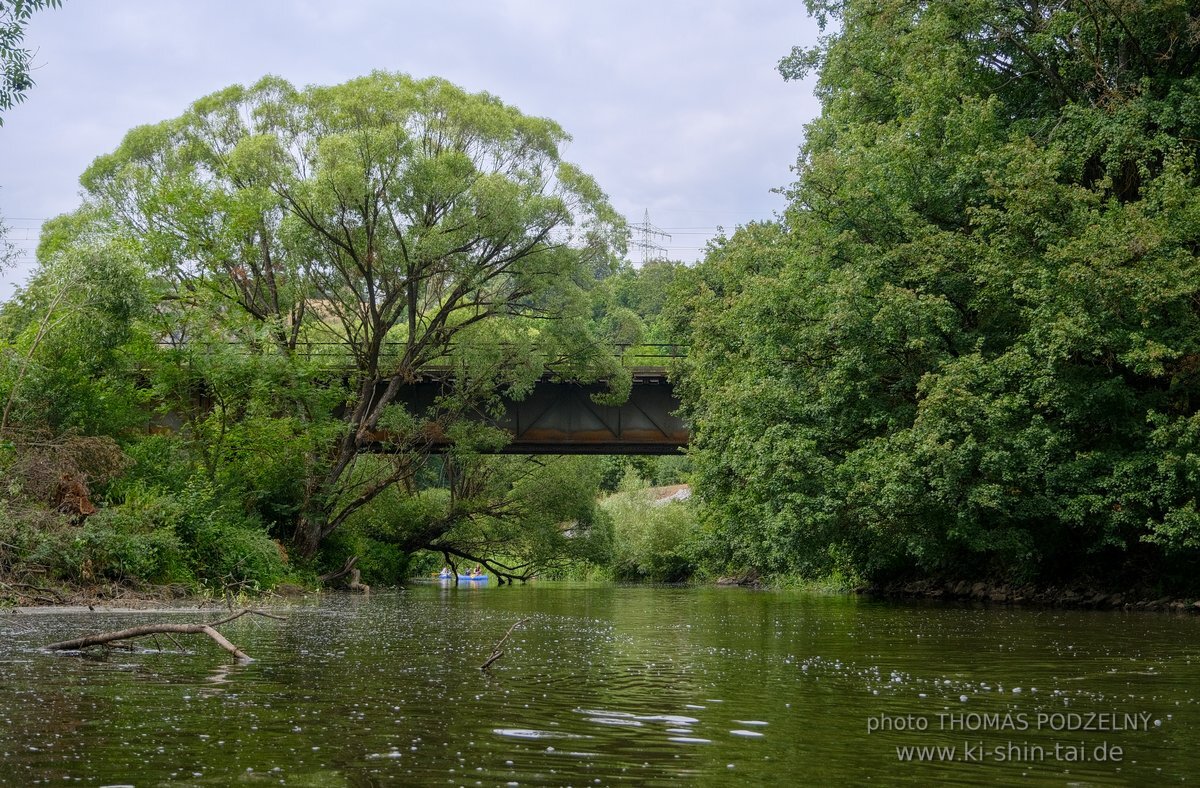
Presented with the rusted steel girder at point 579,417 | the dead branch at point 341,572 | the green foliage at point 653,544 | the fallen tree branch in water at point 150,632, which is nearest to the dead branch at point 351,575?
the dead branch at point 341,572

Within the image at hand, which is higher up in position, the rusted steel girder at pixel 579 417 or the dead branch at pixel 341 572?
the rusted steel girder at pixel 579 417

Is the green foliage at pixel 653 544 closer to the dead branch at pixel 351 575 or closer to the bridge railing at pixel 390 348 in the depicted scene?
the bridge railing at pixel 390 348

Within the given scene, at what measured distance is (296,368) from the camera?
106ft

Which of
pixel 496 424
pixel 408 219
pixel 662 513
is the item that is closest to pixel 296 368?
pixel 408 219

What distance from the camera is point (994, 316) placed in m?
25.4

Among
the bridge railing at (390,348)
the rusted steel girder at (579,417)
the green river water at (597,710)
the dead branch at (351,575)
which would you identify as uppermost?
the bridge railing at (390,348)

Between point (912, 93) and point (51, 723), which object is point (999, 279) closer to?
point (912, 93)

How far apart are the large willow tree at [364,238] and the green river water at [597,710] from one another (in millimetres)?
19538

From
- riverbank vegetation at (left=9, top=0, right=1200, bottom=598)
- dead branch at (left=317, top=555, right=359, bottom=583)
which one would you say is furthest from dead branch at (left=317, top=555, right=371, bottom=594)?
riverbank vegetation at (left=9, top=0, right=1200, bottom=598)

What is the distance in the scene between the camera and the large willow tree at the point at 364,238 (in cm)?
3266

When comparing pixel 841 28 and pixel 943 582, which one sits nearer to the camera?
pixel 943 582

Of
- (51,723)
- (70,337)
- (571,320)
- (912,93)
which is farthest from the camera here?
(571,320)

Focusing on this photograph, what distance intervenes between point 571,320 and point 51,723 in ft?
97.7

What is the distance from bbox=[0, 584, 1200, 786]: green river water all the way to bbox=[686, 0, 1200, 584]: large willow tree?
819 cm
